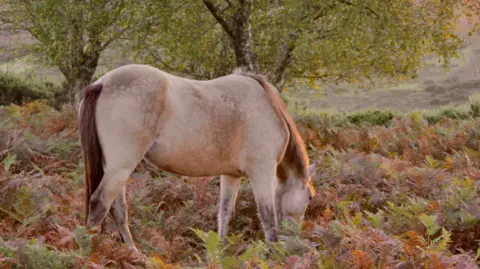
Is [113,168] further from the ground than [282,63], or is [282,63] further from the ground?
[113,168]

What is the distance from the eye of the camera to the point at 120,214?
584cm

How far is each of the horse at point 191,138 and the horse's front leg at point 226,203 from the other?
13 mm

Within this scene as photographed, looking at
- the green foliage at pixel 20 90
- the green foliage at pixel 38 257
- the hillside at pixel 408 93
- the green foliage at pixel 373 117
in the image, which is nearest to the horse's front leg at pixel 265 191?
the green foliage at pixel 38 257

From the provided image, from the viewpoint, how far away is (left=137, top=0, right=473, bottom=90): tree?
524 inches

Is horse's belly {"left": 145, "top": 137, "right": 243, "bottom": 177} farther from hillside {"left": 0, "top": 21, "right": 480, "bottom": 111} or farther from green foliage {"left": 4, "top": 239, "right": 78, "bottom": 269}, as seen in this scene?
hillside {"left": 0, "top": 21, "right": 480, "bottom": 111}

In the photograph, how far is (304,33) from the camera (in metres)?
12.7

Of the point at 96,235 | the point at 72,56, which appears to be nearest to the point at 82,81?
the point at 72,56

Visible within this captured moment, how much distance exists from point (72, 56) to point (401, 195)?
1101 cm

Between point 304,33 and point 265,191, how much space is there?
6.98m

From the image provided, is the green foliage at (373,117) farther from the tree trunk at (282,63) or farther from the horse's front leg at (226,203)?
the horse's front leg at (226,203)

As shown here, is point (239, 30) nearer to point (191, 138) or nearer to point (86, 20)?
point (86, 20)

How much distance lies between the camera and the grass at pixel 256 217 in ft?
13.8

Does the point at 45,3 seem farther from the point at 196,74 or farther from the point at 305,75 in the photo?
the point at 305,75

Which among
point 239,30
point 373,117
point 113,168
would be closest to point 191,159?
point 113,168
